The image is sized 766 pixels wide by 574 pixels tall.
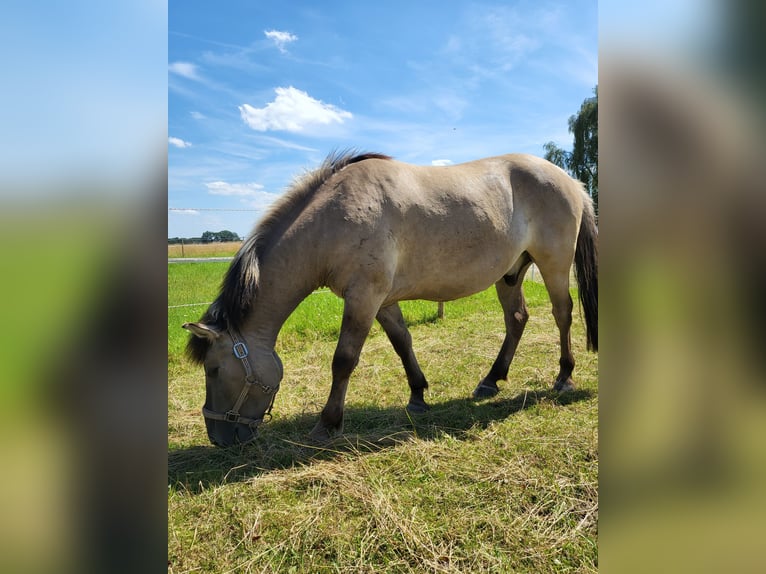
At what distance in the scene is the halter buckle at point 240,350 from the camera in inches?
133

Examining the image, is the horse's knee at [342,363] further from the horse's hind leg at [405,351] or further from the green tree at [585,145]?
the green tree at [585,145]

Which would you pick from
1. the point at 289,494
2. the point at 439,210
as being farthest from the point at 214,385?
the point at 439,210

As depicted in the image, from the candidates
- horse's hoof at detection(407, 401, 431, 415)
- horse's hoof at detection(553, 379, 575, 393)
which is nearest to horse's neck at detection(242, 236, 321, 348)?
horse's hoof at detection(407, 401, 431, 415)

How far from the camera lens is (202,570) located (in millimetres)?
2135

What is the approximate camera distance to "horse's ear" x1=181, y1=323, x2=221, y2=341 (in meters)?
3.24

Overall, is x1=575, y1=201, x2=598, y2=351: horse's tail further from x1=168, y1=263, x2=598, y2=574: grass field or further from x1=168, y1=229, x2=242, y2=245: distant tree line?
x1=168, y1=229, x2=242, y2=245: distant tree line

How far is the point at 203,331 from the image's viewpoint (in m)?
3.29

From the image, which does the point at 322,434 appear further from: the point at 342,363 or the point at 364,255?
the point at 364,255

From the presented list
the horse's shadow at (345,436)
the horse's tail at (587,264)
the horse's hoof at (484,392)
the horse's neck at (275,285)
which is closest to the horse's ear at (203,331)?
the horse's neck at (275,285)

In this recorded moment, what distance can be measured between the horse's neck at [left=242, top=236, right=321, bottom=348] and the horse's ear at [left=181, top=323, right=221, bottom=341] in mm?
275
